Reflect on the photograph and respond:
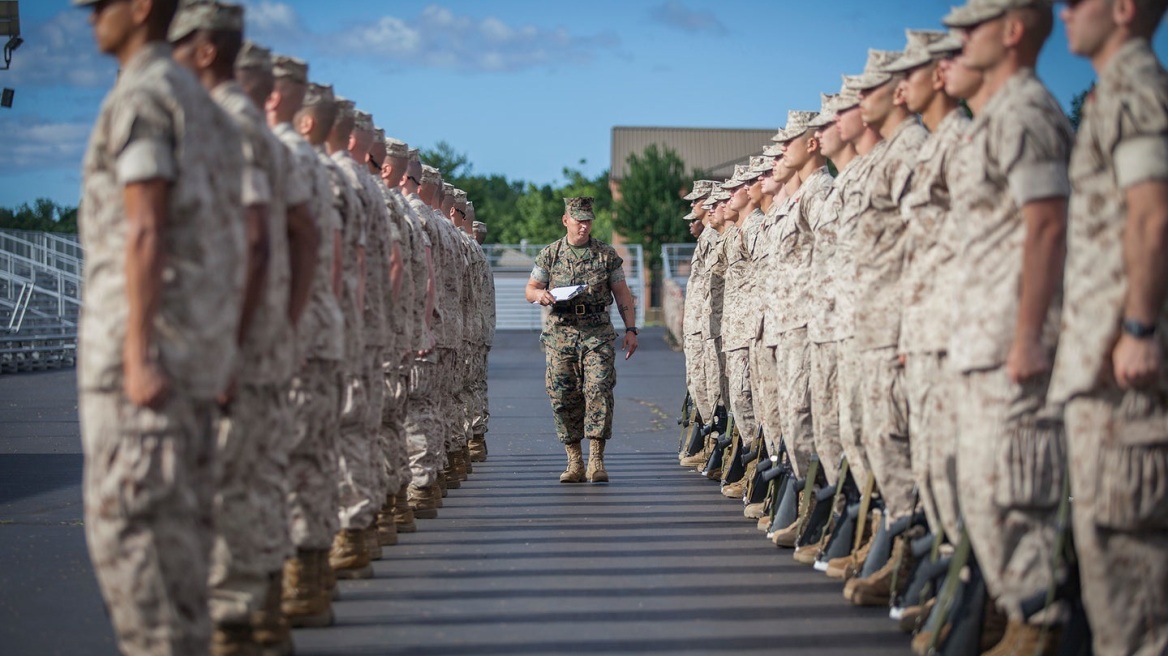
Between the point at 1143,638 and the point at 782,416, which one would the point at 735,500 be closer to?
the point at 782,416

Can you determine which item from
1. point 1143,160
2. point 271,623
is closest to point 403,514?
point 271,623

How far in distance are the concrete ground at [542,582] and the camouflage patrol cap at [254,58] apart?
2.31 metres

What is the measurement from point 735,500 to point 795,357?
9.66 feet

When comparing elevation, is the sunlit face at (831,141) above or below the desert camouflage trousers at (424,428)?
above

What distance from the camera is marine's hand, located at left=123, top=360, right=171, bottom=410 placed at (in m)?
4.49

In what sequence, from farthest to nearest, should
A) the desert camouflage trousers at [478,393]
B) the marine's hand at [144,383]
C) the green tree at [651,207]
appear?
the green tree at [651,207], the desert camouflage trousers at [478,393], the marine's hand at [144,383]

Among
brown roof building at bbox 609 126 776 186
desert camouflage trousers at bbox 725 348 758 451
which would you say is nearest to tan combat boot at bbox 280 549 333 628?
desert camouflage trousers at bbox 725 348 758 451

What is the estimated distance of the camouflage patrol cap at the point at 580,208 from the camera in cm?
1348

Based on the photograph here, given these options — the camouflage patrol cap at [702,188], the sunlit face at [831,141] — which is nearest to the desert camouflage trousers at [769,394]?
the sunlit face at [831,141]

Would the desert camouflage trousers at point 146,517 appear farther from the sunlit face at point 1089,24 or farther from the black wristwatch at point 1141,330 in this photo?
the sunlit face at point 1089,24

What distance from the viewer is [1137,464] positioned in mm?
4719

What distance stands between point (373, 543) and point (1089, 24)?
16.8 ft

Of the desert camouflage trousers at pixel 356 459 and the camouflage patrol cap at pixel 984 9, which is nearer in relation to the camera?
the camouflage patrol cap at pixel 984 9

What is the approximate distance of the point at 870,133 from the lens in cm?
837
